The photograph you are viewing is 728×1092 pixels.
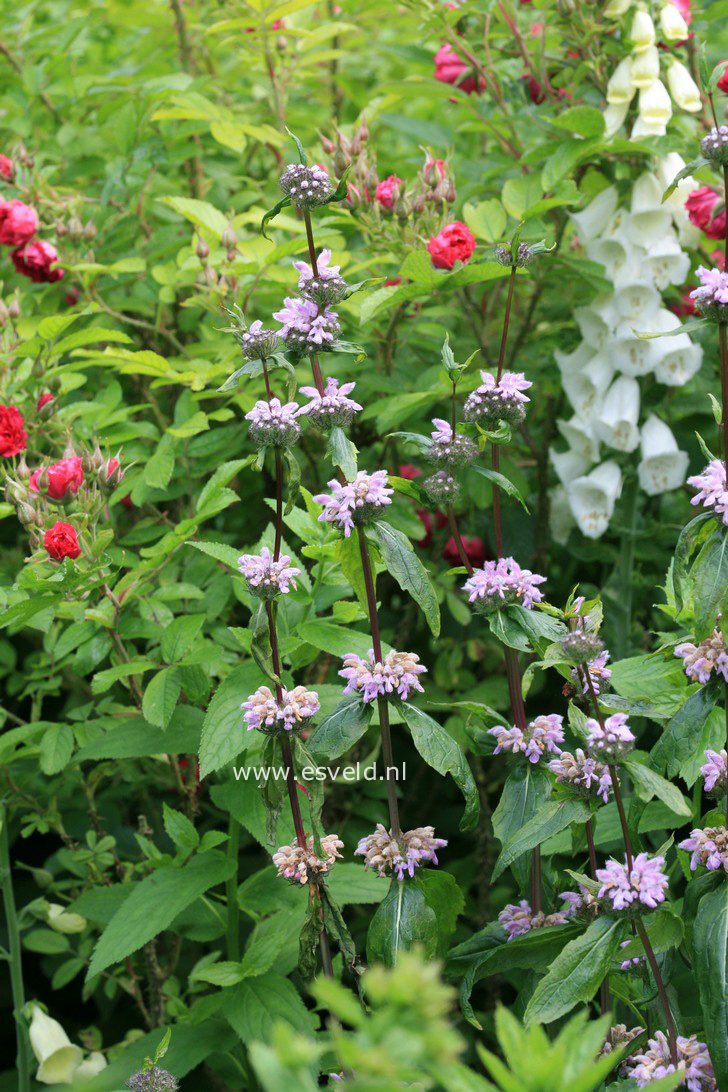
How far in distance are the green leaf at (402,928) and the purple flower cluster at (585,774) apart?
0.66ft

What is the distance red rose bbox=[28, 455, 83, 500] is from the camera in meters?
1.58

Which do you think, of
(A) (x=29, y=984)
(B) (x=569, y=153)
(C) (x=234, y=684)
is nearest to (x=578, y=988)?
(C) (x=234, y=684)

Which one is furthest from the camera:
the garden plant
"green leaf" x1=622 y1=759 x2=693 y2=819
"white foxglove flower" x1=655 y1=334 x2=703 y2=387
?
"white foxglove flower" x1=655 y1=334 x2=703 y2=387

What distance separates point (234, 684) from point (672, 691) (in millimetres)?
545

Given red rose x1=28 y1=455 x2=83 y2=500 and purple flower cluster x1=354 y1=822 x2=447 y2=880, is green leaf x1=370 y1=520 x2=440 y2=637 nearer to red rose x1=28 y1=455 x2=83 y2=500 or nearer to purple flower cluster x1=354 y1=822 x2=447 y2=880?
purple flower cluster x1=354 y1=822 x2=447 y2=880

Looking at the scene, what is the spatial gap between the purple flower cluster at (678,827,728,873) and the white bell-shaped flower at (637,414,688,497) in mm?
1138

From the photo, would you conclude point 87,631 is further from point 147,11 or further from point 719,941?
point 147,11

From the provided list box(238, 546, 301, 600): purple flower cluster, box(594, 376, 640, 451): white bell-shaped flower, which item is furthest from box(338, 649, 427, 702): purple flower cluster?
box(594, 376, 640, 451): white bell-shaped flower

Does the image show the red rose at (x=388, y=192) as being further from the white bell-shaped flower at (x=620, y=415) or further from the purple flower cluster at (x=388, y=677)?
the purple flower cluster at (x=388, y=677)

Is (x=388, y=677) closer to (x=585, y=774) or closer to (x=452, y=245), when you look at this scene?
(x=585, y=774)

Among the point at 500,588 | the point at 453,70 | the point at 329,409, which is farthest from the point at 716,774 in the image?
the point at 453,70

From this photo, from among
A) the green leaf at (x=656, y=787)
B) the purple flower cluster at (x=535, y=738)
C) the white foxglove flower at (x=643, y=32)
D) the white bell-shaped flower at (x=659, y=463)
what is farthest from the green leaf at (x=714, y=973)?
the white foxglove flower at (x=643, y=32)

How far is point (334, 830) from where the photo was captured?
6.74 feet

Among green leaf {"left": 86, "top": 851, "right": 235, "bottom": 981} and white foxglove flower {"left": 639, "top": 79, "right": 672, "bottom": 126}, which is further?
white foxglove flower {"left": 639, "top": 79, "right": 672, "bottom": 126}
